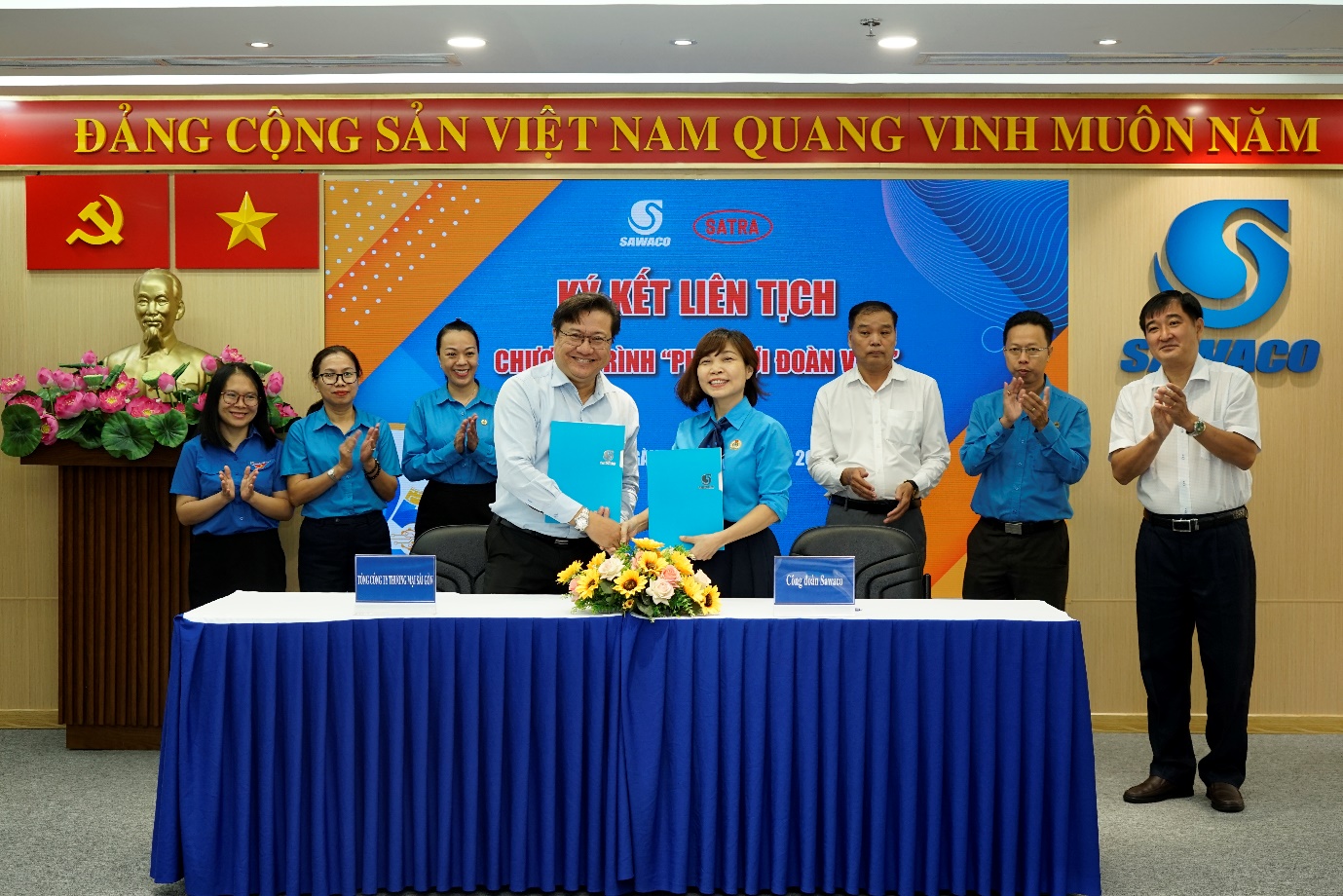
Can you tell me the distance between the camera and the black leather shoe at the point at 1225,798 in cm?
443

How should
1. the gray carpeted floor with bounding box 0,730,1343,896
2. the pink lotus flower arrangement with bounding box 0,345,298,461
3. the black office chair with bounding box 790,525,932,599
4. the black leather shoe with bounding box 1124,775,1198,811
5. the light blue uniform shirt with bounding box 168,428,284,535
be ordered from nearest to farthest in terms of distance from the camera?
the gray carpeted floor with bounding box 0,730,1343,896 → the black office chair with bounding box 790,525,932,599 → the black leather shoe with bounding box 1124,775,1198,811 → the light blue uniform shirt with bounding box 168,428,284,535 → the pink lotus flower arrangement with bounding box 0,345,298,461

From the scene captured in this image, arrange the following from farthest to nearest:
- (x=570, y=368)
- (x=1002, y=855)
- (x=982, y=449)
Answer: (x=982, y=449), (x=570, y=368), (x=1002, y=855)

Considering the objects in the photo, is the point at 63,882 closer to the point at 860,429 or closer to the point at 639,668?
the point at 639,668

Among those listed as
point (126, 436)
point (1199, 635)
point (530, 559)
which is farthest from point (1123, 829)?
point (126, 436)

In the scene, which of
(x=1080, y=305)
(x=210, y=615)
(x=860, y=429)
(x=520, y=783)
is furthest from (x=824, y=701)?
(x=1080, y=305)

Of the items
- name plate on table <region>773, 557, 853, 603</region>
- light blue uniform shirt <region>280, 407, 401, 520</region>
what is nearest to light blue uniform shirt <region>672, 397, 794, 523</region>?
name plate on table <region>773, 557, 853, 603</region>

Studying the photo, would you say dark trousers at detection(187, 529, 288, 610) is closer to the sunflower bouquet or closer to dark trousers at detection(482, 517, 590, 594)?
dark trousers at detection(482, 517, 590, 594)

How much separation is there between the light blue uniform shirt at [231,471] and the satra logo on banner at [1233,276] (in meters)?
3.91

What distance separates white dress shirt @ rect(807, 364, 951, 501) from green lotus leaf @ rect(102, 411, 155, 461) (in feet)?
9.18

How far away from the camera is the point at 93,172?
5852 millimetres

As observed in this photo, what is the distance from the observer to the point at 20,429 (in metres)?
5.25

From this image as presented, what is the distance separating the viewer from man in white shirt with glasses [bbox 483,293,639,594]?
156 inches

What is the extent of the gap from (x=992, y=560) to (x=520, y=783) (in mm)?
2542

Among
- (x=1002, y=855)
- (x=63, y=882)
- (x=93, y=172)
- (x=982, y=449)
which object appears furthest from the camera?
(x=93, y=172)
